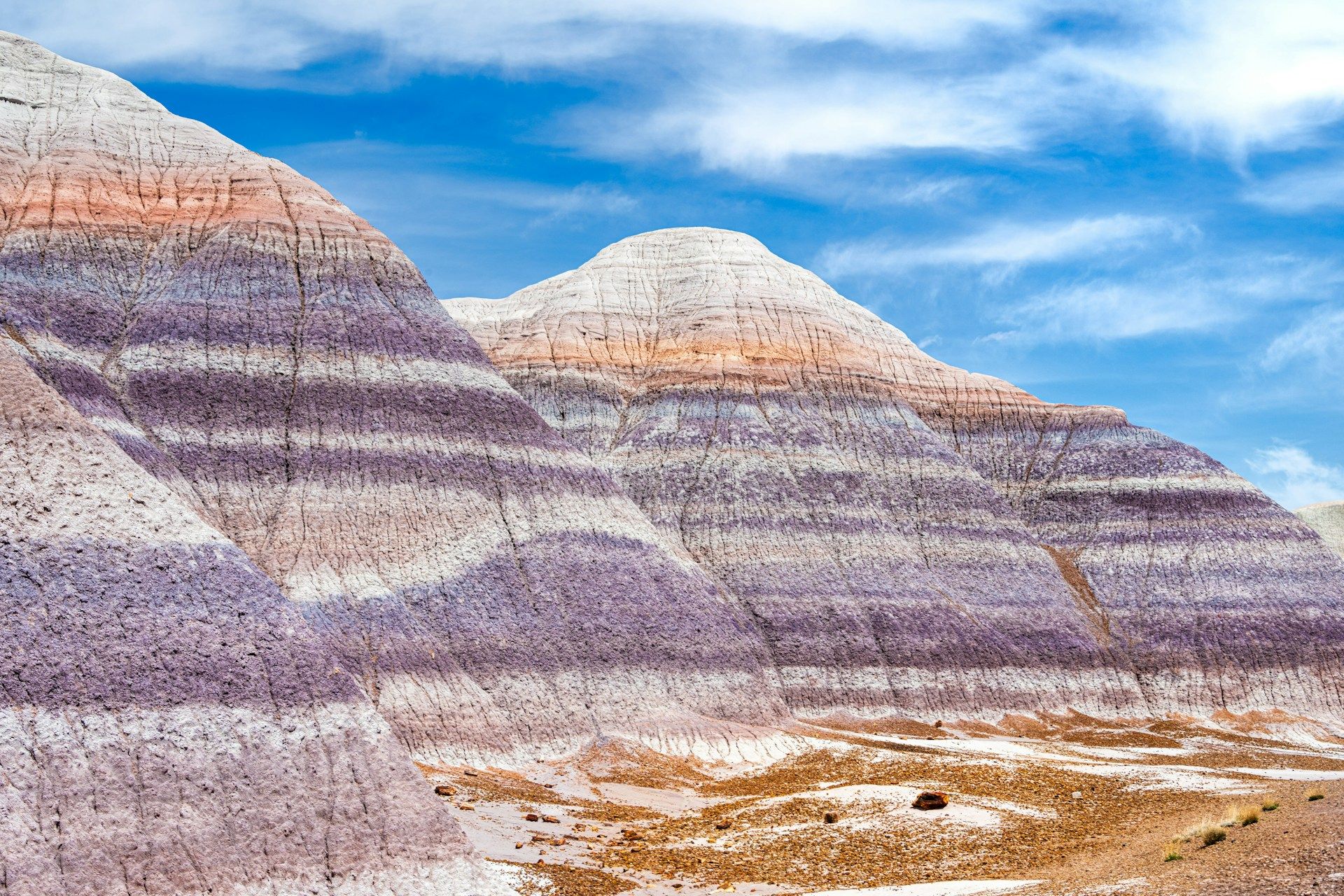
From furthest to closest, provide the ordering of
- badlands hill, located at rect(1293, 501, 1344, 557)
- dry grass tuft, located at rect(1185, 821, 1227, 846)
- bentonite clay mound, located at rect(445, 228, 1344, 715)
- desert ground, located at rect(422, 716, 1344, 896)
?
1. badlands hill, located at rect(1293, 501, 1344, 557)
2. bentonite clay mound, located at rect(445, 228, 1344, 715)
3. dry grass tuft, located at rect(1185, 821, 1227, 846)
4. desert ground, located at rect(422, 716, 1344, 896)

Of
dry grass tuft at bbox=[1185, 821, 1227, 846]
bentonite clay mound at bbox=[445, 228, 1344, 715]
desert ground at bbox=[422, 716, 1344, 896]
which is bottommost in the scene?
desert ground at bbox=[422, 716, 1344, 896]

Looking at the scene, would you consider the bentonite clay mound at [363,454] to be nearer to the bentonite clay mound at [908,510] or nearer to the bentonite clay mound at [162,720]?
the bentonite clay mound at [908,510]

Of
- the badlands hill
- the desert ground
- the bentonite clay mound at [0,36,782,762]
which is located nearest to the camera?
the desert ground

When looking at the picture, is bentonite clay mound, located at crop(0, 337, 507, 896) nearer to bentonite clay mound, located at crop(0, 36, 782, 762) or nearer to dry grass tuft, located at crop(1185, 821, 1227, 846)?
dry grass tuft, located at crop(1185, 821, 1227, 846)

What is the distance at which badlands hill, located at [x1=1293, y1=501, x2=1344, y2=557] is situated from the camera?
114 metres

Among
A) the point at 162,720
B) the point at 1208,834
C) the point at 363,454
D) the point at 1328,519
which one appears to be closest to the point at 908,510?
the point at 363,454

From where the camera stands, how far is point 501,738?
35250mm

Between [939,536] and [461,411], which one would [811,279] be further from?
[461,411]

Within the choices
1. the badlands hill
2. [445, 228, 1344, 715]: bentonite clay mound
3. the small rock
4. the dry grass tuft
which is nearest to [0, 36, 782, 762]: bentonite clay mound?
[445, 228, 1344, 715]: bentonite clay mound

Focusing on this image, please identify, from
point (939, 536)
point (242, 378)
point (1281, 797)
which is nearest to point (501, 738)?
point (242, 378)

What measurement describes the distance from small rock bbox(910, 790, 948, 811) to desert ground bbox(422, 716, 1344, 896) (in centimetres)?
19

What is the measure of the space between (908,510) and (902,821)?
34.5 metres

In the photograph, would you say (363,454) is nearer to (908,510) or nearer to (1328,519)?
(908,510)

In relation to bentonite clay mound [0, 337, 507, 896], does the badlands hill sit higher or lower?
higher
